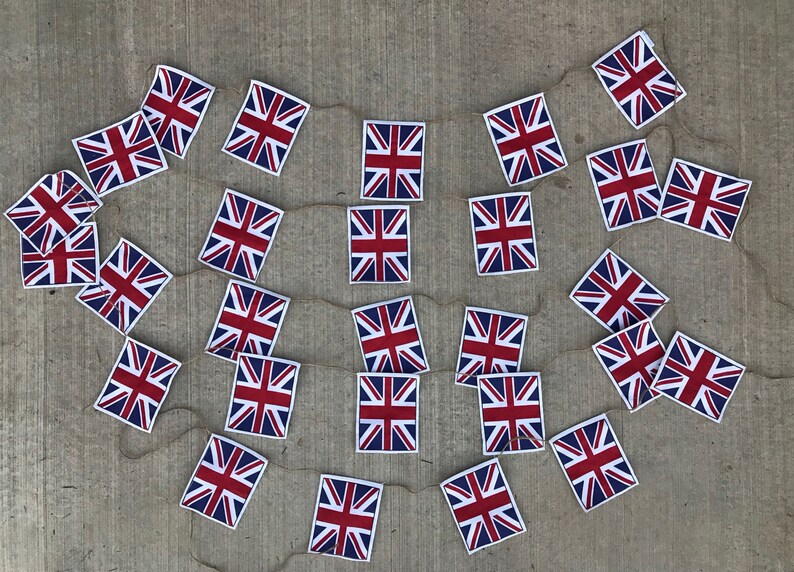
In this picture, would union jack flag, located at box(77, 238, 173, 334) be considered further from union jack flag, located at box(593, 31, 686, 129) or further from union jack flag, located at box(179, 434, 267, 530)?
union jack flag, located at box(593, 31, 686, 129)

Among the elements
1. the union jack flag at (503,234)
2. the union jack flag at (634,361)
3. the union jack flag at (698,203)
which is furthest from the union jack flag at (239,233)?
the union jack flag at (698,203)

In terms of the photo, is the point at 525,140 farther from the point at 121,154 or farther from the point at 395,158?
the point at 121,154

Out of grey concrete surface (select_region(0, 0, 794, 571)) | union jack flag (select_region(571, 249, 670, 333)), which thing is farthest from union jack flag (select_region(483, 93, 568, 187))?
union jack flag (select_region(571, 249, 670, 333))

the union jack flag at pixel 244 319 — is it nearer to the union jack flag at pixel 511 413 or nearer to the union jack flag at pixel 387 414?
the union jack flag at pixel 387 414

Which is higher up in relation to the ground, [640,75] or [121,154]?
[640,75]

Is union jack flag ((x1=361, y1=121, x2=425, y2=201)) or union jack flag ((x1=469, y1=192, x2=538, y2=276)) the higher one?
union jack flag ((x1=361, y1=121, x2=425, y2=201))

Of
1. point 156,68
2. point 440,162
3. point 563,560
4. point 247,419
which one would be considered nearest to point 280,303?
point 247,419

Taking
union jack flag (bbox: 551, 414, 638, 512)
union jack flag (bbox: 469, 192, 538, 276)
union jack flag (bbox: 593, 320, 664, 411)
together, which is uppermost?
union jack flag (bbox: 469, 192, 538, 276)

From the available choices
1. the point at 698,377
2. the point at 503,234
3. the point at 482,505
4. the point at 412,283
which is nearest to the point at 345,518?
the point at 482,505
